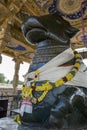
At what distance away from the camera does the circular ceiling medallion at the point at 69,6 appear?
11.2ft

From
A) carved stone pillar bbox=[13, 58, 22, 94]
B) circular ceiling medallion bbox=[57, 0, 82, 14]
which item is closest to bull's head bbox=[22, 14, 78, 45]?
circular ceiling medallion bbox=[57, 0, 82, 14]

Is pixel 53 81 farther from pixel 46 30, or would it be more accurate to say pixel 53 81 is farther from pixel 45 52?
pixel 46 30

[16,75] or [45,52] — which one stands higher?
[16,75]

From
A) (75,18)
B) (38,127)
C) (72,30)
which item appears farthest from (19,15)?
(38,127)

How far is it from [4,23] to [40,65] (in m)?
2.61

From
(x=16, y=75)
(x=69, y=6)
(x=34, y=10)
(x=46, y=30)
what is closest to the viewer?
(x=46, y=30)

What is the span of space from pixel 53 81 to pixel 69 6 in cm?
274

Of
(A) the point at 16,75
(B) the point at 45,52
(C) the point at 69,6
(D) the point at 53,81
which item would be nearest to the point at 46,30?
(B) the point at 45,52

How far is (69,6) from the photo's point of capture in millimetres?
3479

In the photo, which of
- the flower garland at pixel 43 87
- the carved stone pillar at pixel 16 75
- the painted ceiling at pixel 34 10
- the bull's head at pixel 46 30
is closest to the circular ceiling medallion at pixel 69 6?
the painted ceiling at pixel 34 10

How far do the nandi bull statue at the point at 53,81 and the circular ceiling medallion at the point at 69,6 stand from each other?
2.24 m

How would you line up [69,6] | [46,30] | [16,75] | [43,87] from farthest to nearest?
[16,75]
[69,6]
[46,30]
[43,87]

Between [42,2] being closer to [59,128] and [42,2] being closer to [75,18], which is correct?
[75,18]

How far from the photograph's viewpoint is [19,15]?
376 centimetres
